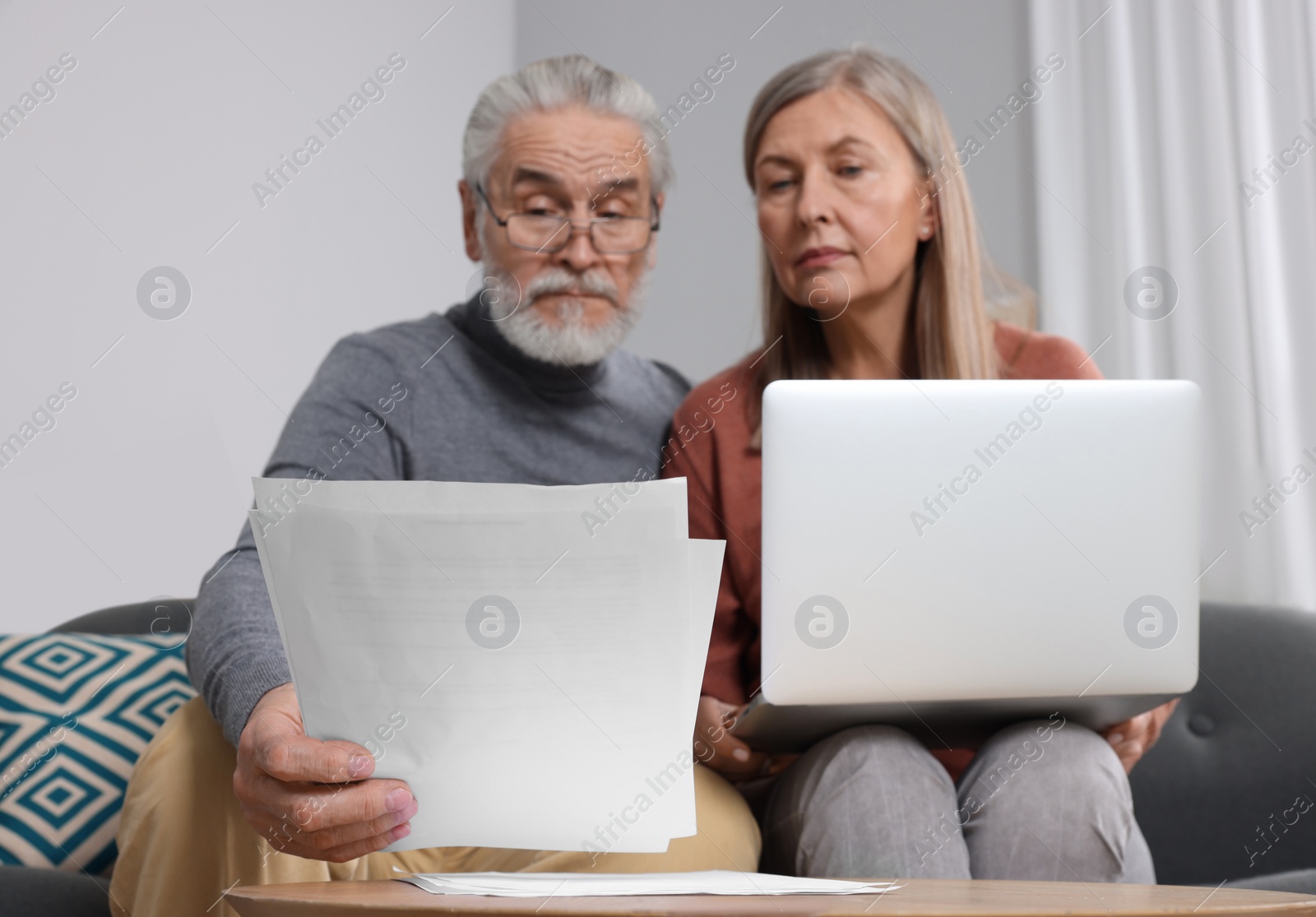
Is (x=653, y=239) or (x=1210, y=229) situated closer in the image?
(x=653, y=239)

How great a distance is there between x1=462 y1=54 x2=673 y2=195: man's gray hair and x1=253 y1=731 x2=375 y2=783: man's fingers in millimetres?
908

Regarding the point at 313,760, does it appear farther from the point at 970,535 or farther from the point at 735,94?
the point at 735,94

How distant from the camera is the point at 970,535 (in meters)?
0.83

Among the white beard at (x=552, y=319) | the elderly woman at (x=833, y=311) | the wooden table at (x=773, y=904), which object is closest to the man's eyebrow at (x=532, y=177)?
the white beard at (x=552, y=319)

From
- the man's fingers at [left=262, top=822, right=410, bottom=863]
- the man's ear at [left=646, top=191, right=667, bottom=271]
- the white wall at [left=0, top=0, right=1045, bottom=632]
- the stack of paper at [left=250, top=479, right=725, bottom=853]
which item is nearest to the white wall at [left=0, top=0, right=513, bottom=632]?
the white wall at [left=0, top=0, right=1045, bottom=632]

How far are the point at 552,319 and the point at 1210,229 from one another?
1477mm

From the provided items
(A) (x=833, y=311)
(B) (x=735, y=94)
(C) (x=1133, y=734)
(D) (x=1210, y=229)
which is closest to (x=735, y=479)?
(A) (x=833, y=311)

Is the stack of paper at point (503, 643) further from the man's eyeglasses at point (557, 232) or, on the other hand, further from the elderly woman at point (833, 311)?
the man's eyeglasses at point (557, 232)

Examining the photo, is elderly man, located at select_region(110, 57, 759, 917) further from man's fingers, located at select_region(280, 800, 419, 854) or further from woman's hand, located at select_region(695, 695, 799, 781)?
man's fingers, located at select_region(280, 800, 419, 854)

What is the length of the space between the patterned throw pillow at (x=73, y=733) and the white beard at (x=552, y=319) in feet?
1.91

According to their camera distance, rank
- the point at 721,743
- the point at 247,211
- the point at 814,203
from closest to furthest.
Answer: the point at 721,743 < the point at 814,203 < the point at 247,211

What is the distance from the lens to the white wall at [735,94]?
7.98 ft

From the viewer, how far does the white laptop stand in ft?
2.72

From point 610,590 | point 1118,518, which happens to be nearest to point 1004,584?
point 1118,518
